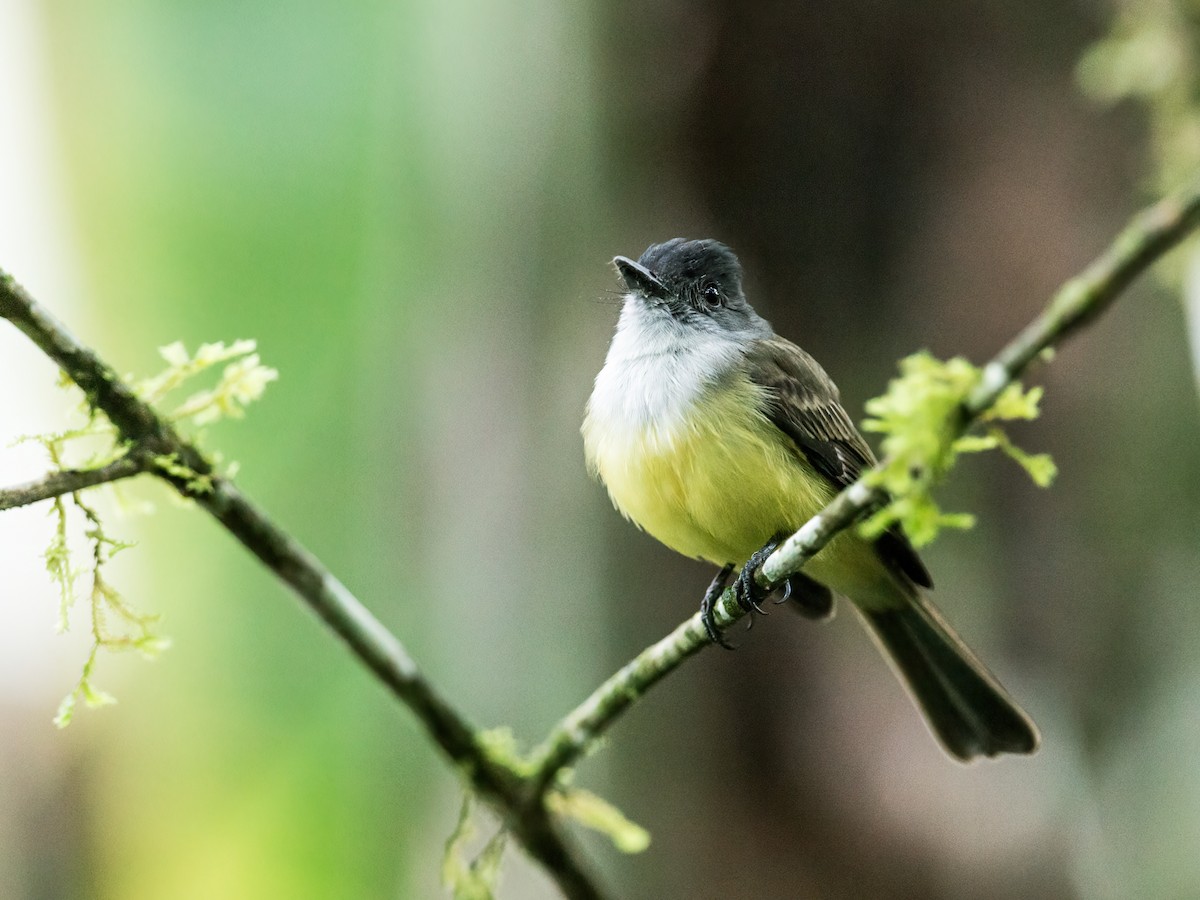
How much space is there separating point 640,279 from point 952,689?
135cm

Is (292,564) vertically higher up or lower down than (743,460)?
lower down

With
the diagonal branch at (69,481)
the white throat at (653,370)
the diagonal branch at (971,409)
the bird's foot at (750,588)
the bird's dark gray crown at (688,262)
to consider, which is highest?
the bird's dark gray crown at (688,262)

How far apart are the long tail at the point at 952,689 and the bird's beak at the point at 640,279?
109 centimetres

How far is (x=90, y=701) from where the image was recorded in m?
1.60

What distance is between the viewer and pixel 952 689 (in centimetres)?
307

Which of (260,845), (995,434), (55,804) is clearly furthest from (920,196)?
(55,804)

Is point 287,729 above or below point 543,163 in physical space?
above

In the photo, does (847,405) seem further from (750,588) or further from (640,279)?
(750,588)

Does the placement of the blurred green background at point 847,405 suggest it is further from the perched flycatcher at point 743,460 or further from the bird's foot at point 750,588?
the bird's foot at point 750,588

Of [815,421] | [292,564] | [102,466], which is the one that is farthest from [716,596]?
[102,466]

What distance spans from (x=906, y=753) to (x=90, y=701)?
2500 millimetres

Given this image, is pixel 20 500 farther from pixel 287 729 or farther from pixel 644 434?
pixel 287 729

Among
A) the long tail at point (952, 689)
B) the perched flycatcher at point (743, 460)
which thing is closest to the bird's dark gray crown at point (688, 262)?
the perched flycatcher at point (743, 460)

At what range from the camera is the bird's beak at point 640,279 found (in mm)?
3063
